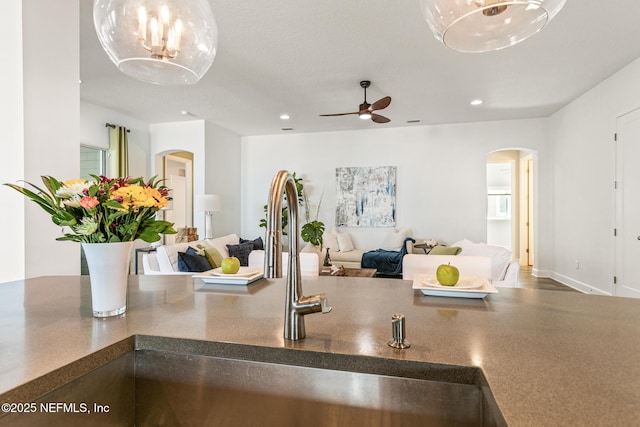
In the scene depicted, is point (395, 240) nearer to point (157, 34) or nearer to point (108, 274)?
point (157, 34)

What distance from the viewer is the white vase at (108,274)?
0.99m

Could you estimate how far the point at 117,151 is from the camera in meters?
5.30

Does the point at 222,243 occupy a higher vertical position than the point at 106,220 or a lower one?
lower

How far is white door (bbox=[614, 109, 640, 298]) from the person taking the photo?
376 centimetres

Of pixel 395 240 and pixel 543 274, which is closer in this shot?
pixel 543 274

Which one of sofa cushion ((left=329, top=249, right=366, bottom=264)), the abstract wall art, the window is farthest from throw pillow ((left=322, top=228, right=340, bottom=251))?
the window

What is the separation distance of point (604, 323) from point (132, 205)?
4.62 ft

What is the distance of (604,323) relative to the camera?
39.1 inches

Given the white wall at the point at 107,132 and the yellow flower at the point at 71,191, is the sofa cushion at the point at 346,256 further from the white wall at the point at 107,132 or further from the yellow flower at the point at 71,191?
the yellow flower at the point at 71,191

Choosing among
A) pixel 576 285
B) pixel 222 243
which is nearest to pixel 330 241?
pixel 222 243

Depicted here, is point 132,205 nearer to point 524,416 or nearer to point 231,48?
point 524,416

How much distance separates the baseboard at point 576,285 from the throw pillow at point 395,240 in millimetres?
2519

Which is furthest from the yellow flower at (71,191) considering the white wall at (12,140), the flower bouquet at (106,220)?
the white wall at (12,140)

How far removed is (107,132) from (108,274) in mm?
5230
